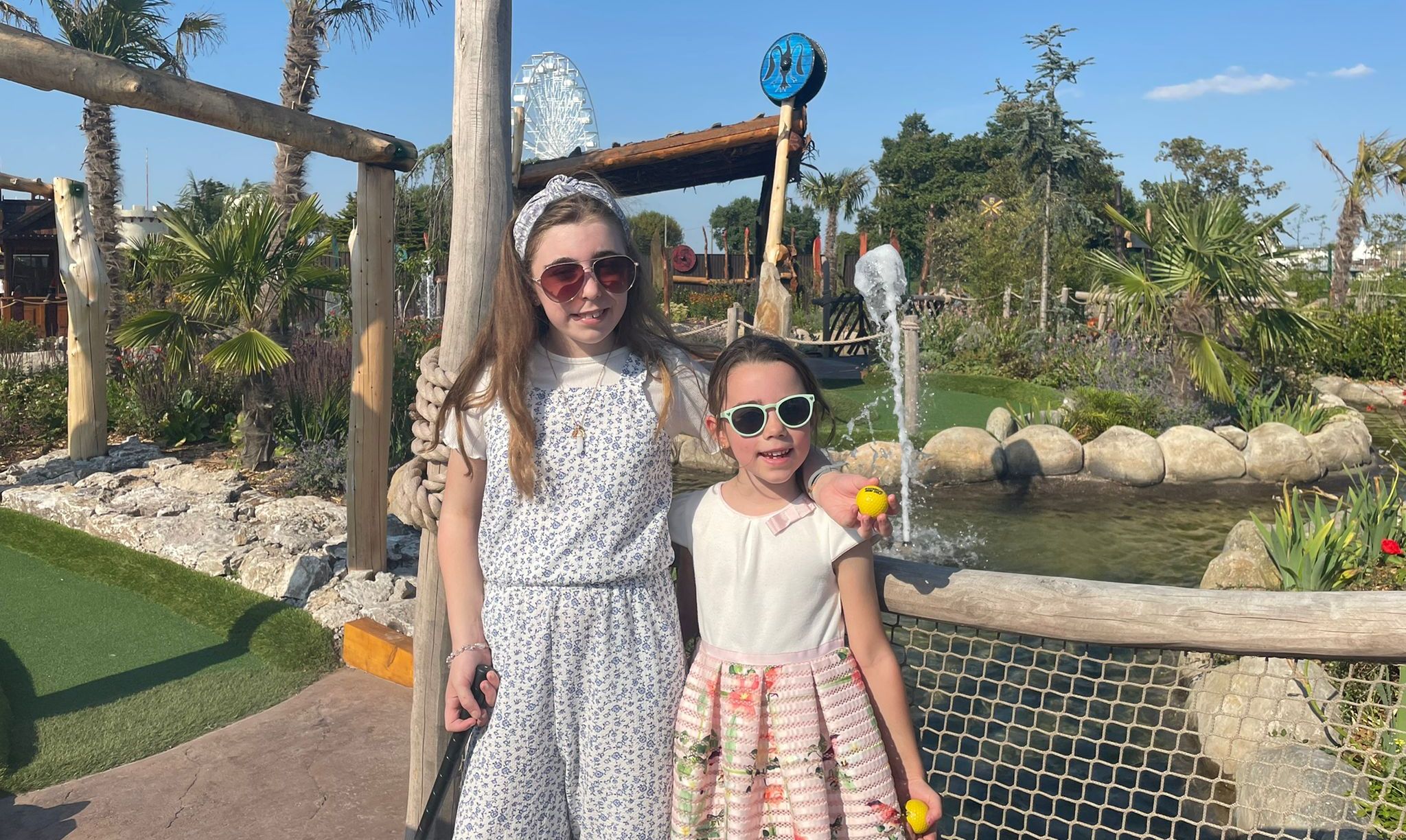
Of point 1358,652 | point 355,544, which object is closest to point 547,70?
point 355,544

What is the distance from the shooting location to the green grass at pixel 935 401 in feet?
34.2

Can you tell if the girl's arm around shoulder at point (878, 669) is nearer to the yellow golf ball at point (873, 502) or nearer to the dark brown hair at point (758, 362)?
the yellow golf ball at point (873, 502)

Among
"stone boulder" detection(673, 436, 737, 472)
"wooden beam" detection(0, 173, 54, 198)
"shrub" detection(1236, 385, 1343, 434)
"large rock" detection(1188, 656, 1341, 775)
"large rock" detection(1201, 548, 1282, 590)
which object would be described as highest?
"wooden beam" detection(0, 173, 54, 198)

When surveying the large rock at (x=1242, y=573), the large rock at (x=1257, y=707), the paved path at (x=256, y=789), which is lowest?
the paved path at (x=256, y=789)

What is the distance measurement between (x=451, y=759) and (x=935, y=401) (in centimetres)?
1081

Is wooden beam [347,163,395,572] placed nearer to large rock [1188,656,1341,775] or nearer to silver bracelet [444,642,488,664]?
silver bracelet [444,642,488,664]

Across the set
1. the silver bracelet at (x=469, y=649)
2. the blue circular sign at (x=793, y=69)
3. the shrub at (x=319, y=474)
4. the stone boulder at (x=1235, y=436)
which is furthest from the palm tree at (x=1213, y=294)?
the silver bracelet at (x=469, y=649)

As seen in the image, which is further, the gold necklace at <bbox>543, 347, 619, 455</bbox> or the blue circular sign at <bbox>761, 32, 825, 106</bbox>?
the blue circular sign at <bbox>761, 32, 825, 106</bbox>

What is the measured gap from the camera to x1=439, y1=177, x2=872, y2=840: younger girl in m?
1.77

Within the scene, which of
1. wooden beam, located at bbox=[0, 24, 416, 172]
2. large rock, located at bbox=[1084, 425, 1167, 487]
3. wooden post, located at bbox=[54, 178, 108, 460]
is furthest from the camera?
large rock, located at bbox=[1084, 425, 1167, 487]

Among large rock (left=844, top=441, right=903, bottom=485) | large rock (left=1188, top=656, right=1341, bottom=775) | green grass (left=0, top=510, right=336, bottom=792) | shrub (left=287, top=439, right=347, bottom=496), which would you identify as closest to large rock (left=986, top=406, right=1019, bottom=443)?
large rock (left=844, top=441, right=903, bottom=485)

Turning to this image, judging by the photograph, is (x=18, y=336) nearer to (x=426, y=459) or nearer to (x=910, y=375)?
(x=910, y=375)

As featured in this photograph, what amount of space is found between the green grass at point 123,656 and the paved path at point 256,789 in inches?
6.2

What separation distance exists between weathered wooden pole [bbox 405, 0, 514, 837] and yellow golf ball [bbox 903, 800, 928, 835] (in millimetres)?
1142
